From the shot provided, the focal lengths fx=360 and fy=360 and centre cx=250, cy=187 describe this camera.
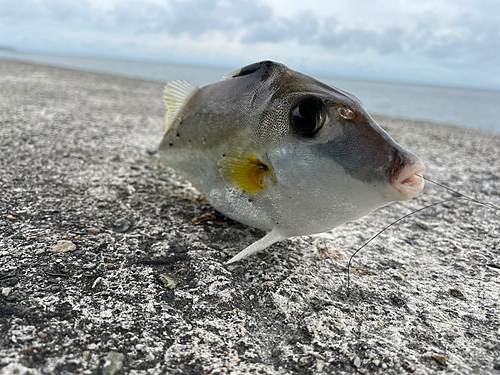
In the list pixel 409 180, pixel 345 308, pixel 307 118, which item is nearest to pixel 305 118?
pixel 307 118

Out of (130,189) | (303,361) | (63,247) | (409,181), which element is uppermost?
(409,181)

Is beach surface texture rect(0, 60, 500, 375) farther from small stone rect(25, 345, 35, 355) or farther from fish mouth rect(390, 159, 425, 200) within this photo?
fish mouth rect(390, 159, 425, 200)

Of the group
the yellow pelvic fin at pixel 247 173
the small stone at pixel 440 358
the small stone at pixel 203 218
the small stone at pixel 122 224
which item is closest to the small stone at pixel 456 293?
the small stone at pixel 440 358

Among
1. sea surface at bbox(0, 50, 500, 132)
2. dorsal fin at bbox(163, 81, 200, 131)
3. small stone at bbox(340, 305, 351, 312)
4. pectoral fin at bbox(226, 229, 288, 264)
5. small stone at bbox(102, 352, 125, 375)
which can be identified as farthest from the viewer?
sea surface at bbox(0, 50, 500, 132)

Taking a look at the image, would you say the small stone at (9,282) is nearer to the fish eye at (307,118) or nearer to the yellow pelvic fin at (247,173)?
the yellow pelvic fin at (247,173)

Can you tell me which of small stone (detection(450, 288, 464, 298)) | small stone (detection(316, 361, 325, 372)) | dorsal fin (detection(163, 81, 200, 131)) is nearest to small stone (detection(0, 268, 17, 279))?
dorsal fin (detection(163, 81, 200, 131))

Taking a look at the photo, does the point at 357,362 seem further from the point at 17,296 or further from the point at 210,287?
the point at 17,296
